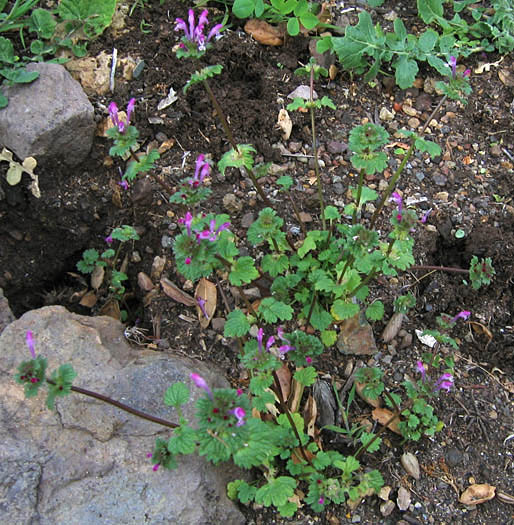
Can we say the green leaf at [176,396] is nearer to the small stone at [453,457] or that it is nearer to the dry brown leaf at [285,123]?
the small stone at [453,457]

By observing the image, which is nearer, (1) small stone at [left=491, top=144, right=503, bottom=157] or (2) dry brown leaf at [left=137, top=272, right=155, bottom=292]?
(2) dry brown leaf at [left=137, top=272, right=155, bottom=292]

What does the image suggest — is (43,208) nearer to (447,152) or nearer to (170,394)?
(170,394)

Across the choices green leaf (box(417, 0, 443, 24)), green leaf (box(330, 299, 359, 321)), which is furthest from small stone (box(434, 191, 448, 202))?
green leaf (box(417, 0, 443, 24))

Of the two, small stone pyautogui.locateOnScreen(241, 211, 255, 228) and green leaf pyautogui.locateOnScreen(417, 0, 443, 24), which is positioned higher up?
green leaf pyautogui.locateOnScreen(417, 0, 443, 24)

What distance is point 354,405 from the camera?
9.51ft

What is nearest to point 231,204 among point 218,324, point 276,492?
point 218,324

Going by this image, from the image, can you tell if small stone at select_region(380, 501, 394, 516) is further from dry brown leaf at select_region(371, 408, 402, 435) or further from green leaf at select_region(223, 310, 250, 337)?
green leaf at select_region(223, 310, 250, 337)

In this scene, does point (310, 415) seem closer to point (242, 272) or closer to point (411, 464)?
point (411, 464)

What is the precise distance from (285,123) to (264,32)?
71 cm

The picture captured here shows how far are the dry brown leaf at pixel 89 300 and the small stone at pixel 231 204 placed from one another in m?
0.92

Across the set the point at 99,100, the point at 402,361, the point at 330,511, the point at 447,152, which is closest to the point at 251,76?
the point at 99,100

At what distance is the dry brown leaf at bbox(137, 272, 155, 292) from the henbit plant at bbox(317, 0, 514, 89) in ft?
5.53

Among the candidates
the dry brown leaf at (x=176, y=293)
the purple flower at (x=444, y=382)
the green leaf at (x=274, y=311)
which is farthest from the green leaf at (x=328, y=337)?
the dry brown leaf at (x=176, y=293)

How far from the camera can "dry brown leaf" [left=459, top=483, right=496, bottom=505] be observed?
2693 mm
